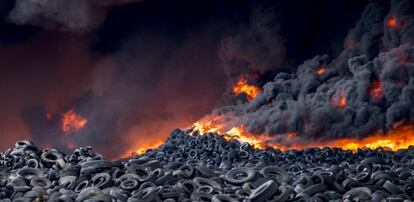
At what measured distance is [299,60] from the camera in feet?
140

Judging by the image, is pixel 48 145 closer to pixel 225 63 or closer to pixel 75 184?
pixel 225 63

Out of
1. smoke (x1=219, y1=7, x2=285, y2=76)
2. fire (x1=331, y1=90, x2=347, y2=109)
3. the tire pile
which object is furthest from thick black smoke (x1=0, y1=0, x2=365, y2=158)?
the tire pile

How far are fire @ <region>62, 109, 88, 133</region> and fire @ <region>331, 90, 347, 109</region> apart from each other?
20.7 metres

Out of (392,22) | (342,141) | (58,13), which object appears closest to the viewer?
(342,141)

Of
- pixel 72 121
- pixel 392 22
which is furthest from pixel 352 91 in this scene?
pixel 72 121

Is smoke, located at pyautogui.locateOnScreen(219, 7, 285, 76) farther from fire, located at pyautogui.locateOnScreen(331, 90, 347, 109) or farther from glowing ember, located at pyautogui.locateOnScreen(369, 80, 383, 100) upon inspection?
glowing ember, located at pyautogui.locateOnScreen(369, 80, 383, 100)

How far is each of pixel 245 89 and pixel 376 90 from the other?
1447 cm

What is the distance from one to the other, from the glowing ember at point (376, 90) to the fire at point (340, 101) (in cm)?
158

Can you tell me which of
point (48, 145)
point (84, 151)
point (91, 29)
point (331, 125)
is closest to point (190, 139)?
point (331, 125)

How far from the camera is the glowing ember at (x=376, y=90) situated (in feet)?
99.6

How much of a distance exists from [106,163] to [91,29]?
2718 cm

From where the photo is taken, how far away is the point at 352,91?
3112 cm

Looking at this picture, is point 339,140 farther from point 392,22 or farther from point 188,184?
point 188,184

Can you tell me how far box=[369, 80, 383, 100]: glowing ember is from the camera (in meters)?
30.4
